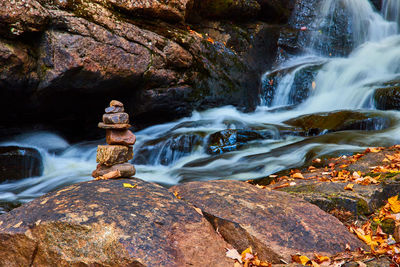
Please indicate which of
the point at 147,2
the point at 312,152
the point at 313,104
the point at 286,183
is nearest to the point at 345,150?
the point at 312,152

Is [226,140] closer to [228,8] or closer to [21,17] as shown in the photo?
[21,17]

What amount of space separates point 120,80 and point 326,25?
11.5 meters

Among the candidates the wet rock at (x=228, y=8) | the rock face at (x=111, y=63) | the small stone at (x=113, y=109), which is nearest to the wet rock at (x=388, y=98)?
the rock face at (x=111, y=63)

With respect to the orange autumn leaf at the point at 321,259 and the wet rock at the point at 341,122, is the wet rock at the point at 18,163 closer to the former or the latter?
the orange autumn leaf at the point at 321,259

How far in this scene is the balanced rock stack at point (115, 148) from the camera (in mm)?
3756

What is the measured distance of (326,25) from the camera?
1523cm

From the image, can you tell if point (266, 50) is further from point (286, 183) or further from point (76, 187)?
point (76, 187)

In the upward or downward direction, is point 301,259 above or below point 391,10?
below

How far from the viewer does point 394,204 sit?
3.54 m

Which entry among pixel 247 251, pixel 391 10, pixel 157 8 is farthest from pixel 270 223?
pixel 391 10

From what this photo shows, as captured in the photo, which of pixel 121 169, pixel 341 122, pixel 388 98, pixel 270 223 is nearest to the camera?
pixel 270 223

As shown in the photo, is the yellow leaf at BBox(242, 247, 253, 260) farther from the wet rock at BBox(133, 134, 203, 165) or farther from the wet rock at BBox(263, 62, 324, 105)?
the wet rock at BBox(263, 62, 324, 105)

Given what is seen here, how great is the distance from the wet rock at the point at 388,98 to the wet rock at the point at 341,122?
119 centimetres

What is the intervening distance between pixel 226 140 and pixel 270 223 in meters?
5.39
